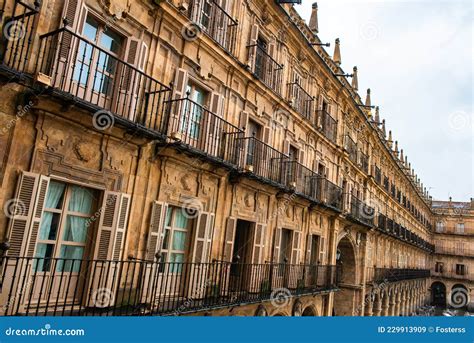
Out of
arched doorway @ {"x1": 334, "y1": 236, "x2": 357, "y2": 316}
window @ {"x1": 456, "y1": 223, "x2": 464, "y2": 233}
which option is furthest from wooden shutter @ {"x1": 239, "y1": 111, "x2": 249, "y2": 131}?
window @ {"x1": 456, "y1": 223, "x2": 464, "y2": 233}

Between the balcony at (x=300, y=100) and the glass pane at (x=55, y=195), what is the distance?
918cm

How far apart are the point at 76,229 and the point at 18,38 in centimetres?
333

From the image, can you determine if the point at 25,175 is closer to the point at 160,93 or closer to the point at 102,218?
the point at 102,218

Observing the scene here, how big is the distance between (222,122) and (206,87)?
3.32ft

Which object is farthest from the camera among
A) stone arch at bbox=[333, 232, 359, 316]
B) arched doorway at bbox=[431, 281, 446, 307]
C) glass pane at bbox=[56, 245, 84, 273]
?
arched doorway at bbox=[431, 281, 446, 307]

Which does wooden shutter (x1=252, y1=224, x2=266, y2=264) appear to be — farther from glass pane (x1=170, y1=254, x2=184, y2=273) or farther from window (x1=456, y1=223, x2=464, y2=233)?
window (x1=456, y1=223, x2=464, y2=233)

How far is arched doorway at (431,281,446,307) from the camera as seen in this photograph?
170 ft

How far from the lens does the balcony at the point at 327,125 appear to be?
16.8 metres

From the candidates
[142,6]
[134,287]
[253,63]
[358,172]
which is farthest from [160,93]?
[358,172]

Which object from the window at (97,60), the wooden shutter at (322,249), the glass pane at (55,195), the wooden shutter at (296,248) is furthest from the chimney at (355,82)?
the glass pane at (55,195)

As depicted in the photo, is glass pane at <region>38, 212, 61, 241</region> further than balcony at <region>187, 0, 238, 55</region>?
No

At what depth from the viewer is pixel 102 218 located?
7.25 metres

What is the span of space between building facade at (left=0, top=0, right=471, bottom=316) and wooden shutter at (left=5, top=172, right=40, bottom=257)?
0.06 ft

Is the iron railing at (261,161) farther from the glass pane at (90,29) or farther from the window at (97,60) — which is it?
the glass pane at (90,29)
